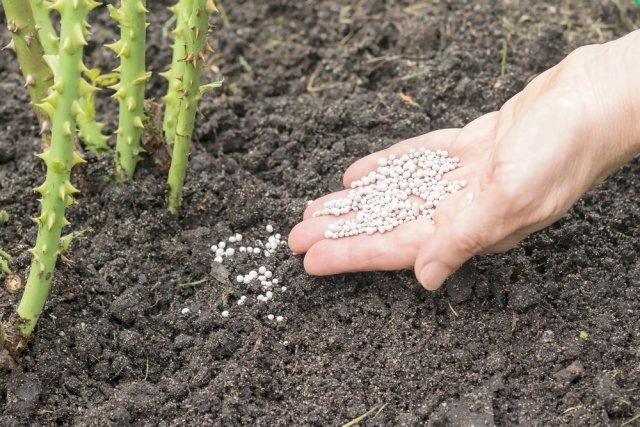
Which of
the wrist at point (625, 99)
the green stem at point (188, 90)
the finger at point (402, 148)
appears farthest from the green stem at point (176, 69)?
the wrist at point (625, 99)

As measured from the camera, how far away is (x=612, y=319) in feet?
6.59

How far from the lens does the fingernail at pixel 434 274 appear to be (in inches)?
74.3

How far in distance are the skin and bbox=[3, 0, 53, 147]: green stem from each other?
837mm

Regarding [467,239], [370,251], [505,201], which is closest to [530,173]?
[505,201]

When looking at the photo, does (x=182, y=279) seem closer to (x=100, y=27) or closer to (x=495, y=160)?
(x=495, y=160)

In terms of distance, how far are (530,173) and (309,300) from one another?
2.30 feet

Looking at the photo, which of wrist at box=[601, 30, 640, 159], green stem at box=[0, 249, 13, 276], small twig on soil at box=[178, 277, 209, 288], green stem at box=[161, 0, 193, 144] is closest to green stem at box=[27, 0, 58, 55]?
green stem at box=[161, 0, 193, 144]

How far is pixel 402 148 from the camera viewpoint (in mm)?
2350

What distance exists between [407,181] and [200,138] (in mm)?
784

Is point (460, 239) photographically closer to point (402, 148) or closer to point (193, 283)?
point (402, 148)

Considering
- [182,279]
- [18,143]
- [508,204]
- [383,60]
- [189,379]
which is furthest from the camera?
[383,60]

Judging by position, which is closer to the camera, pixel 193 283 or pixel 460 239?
pixel 460 239

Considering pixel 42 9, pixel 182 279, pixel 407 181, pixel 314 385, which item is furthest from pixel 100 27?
pixel 314 385

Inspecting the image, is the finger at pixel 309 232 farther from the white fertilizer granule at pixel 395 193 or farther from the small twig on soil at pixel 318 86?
the small twig on soil at pixel 318 86
